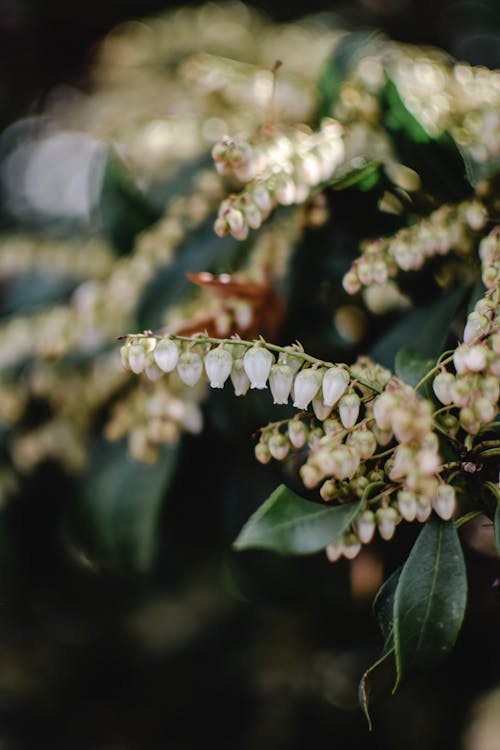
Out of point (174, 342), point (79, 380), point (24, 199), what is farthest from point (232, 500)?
point (24, 199)

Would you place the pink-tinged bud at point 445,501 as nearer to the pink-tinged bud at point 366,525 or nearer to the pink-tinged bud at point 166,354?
the pink-tinged bud at point 366,525

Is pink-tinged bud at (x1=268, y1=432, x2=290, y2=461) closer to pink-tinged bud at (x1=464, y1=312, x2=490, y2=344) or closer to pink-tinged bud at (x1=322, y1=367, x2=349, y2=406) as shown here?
pink-tinged bud at (x1=322, y1=367, x2=349, y2=406)

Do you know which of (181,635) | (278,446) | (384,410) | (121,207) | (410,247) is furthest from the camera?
(181,635)

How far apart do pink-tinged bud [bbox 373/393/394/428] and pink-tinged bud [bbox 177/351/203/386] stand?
0.15 m

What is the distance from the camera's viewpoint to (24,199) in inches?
79.5

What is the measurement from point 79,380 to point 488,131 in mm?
706

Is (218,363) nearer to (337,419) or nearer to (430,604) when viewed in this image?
(337,419)

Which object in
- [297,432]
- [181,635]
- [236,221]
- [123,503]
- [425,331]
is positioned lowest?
[181,635]

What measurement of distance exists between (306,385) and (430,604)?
0.20m

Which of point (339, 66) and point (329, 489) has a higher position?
point (339, 66)

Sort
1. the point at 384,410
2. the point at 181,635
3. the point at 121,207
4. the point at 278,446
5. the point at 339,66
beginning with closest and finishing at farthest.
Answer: the point at 384,410 → the point at 278,446 → the point at 339,66 → the point at 121,207 → the point at 181,635

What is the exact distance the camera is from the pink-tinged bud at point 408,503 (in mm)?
515

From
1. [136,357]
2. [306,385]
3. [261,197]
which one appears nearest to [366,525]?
[306,385]

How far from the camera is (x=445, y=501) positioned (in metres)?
0.53
